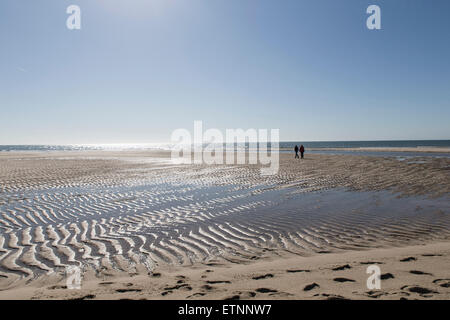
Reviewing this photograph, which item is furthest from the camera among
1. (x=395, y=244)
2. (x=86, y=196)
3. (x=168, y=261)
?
(x=86, y=196)

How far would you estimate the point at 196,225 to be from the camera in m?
7.29

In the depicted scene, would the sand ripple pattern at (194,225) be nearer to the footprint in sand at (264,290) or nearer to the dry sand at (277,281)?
the dry sand at (277,281)

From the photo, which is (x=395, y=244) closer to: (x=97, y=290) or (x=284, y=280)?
(x=284, y=280)

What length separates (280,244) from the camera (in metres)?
5.82

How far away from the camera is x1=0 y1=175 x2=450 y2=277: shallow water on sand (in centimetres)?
533

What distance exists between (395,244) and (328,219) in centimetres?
213

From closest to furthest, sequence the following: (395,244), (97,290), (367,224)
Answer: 1. (97,290)
2. (395,244)
3. (367,224)

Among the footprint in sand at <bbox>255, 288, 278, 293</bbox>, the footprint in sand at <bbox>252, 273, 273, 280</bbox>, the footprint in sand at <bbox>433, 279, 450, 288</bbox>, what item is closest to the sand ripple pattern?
the footprint in sand at <bbox>252, 273, 273, 280</bbox>

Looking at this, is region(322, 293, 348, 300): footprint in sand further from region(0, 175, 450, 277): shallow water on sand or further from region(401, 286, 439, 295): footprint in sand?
region(0, 175, 450, 277): shallow water on sand

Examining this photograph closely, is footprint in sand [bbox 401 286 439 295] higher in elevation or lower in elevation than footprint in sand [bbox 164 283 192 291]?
higher

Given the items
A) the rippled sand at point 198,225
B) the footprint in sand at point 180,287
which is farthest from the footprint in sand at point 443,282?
the footprint in sand at point 180,287
